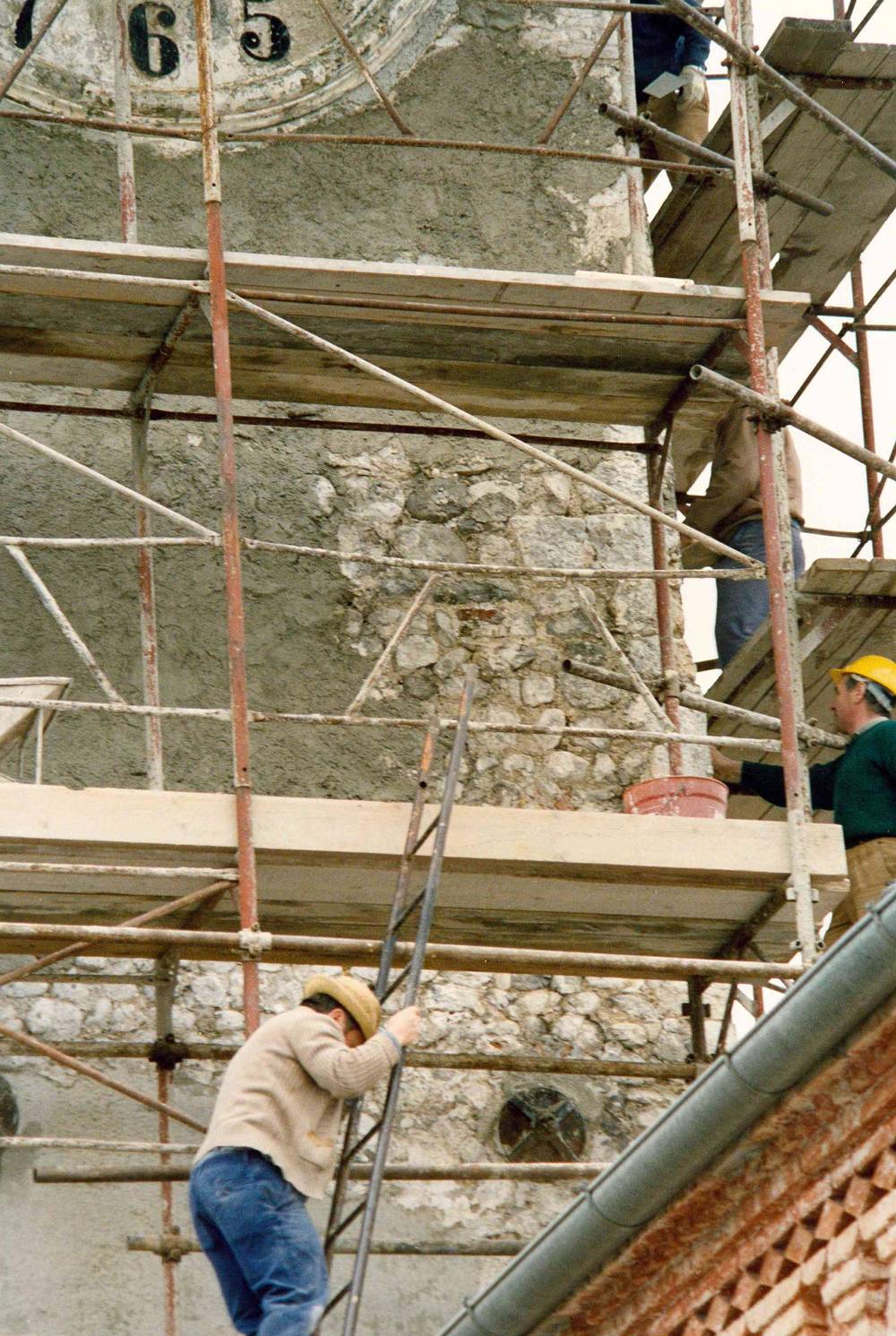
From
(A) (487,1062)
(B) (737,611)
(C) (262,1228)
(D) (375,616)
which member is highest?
(B) (737,611)

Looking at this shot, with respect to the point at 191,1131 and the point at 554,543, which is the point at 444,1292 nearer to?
the point at 191,1131

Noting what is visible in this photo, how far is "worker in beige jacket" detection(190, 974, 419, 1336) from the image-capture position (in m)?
6.66

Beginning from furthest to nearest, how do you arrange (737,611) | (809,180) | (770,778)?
(737,611)
(809,180)
(770,778)

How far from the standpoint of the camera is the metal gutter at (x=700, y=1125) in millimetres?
5523

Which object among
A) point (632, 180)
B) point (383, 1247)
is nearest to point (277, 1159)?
point (383, 1247)

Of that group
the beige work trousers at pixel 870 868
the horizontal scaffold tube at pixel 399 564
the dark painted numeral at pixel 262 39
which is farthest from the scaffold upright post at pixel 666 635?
the dark painted numeral at pixel 262 39

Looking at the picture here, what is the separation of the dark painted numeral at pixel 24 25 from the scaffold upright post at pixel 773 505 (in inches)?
123

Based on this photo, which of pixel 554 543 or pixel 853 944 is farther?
pixel 554 543

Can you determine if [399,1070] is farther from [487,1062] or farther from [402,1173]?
[487,1062]

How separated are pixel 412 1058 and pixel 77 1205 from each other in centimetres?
160

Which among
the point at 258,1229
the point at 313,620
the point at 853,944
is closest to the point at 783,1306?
the point at 853,944

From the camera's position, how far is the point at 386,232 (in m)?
11.0

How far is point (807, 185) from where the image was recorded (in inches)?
435

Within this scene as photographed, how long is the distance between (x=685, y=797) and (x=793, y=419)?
1.37 meters
